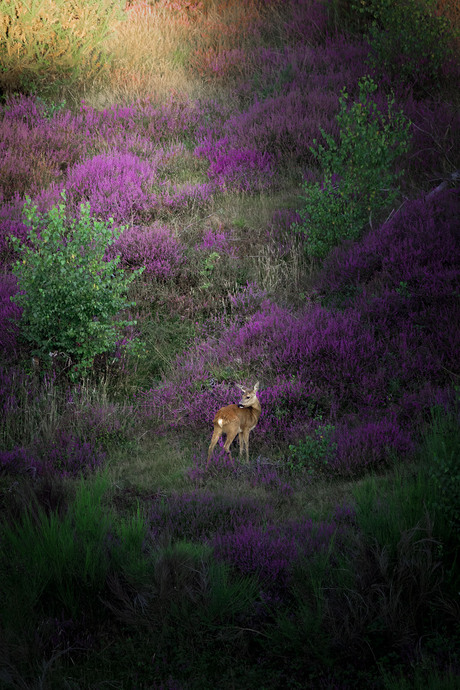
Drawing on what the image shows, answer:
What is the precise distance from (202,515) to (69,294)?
8.44 ft

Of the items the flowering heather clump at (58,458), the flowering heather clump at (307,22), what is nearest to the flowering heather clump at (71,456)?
the flowering heather clump at (58,458)

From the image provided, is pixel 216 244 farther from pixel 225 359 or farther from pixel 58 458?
pixel 58 458

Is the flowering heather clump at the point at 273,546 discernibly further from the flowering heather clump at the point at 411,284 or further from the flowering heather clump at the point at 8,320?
the flowering heather clump at the point at 8,320

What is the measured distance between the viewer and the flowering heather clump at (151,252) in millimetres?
7484

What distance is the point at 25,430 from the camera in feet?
16.9

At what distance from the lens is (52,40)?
11102 mm

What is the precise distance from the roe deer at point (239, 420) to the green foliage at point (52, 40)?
8.73 meters

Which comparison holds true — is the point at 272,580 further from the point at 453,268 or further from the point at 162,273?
the point at 162,273

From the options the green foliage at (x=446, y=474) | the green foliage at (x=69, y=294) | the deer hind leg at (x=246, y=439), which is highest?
the green foliage at (x=69, y=294)

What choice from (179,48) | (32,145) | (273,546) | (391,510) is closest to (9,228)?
(32,145)

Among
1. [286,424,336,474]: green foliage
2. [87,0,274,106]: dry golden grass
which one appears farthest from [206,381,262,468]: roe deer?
[87,0,274,106]: dry golden grass

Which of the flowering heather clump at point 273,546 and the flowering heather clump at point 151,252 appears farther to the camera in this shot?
the flowering heather clump at point 151,252

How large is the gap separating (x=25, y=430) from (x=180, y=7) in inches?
515

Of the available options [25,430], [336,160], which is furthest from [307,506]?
[336,160]
